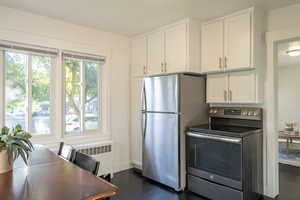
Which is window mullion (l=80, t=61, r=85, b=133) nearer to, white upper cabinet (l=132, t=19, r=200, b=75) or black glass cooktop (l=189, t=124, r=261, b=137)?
white upper cabinet (l=132, t=19, r=200, b=75)

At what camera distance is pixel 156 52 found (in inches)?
133

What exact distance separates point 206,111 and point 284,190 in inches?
60.0

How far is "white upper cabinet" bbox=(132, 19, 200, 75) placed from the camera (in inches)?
115

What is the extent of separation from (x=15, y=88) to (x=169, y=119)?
84.7 inches

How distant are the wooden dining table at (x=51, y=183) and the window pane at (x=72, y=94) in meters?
1.56

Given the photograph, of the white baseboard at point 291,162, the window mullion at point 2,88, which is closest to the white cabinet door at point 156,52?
the window mullion at point 2,88

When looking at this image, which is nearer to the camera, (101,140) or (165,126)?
(165,126)

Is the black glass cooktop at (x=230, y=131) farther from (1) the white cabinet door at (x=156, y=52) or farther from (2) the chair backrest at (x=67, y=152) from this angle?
(2) the chair backrest at (x=67, y=152)

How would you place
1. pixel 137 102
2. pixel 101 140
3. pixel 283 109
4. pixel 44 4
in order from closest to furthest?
pixel 44 4 → pixel 101 140 → pixel 137 102 → pixel 283 109

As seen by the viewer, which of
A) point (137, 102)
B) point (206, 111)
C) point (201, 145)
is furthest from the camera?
point (137, 102)

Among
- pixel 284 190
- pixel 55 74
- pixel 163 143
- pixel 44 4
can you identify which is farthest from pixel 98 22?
pixel 284 190

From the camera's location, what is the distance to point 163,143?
10.1 ft

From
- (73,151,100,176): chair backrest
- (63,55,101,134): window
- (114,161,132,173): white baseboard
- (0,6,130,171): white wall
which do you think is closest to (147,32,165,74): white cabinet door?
(0,6,130,171): white wall

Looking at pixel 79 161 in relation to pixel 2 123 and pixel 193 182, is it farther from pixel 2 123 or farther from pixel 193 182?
pixel 193 182
